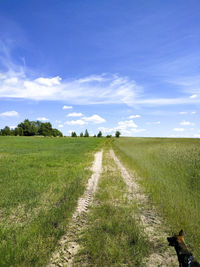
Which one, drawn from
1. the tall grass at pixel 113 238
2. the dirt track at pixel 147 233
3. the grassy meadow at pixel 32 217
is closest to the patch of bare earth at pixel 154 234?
the dirt track at pixel 147 233

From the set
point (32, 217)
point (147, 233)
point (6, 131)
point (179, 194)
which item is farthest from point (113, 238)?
point (6, 131)

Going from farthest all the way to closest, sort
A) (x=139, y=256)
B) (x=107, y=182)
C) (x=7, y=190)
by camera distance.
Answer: (x=107, y=182), (x=7, y=190), (x=139, y=256)

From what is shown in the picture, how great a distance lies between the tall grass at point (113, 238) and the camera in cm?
343

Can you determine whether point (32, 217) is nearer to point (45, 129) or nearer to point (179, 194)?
point (179, 194)

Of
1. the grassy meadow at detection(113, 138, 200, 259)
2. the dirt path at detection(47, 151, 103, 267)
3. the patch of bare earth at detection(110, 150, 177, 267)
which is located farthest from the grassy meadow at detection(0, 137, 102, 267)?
the grassy meadow at detection(113, 138, 200, 259)

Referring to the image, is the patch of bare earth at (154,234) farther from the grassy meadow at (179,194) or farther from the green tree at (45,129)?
the green tree at (45,129)

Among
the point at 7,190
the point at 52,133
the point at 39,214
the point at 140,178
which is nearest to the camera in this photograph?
the point at 39,214

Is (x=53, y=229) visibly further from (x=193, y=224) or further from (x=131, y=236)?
(x=193, y=224)

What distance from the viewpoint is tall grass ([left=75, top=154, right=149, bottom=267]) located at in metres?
3.43

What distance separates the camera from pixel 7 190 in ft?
24.8

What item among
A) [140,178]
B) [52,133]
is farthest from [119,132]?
[140,178]

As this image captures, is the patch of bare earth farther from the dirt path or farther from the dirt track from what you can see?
the dirt path

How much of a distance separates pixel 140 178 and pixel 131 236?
650cm

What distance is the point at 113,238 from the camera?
4.04 m
